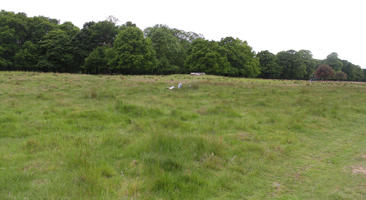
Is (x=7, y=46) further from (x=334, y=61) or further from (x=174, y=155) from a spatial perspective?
(x=334, y=61)

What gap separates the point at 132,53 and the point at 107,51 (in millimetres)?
5240

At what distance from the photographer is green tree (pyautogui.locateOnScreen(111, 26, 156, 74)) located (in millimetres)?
49438

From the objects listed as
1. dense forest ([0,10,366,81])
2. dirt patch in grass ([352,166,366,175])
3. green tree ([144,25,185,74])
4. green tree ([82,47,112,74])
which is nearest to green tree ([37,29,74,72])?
dense forest ([0,10,366,81])

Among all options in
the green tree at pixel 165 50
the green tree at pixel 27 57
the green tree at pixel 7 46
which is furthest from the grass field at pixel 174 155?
the green tree at pixel 165 50

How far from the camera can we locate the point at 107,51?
50.6 m

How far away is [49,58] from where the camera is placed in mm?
52125

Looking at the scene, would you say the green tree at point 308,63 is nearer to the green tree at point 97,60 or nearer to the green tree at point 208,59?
the green tree at point 208,59

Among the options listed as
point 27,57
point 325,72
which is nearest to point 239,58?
point 325,72

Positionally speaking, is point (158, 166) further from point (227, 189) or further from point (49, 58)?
point (49, 58)

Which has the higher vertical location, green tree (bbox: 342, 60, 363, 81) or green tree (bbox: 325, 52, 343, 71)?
green tree (bbox: 325, 52, 343, 71)

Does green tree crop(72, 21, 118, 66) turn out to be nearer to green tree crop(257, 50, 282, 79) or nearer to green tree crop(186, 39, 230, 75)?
green tree crop(186, 39, 230, 75)

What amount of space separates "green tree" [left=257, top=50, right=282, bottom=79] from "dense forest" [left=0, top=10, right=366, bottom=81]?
28.2 ft

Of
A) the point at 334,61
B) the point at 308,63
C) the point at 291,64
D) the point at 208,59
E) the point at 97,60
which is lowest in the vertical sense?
the point at 97,60

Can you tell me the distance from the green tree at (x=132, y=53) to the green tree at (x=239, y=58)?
21527 mm
